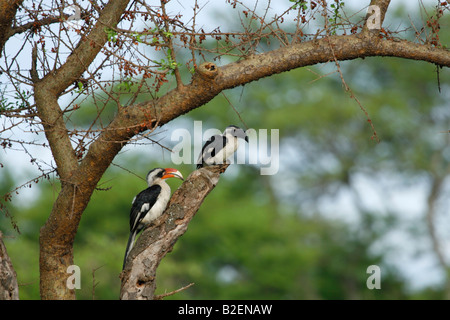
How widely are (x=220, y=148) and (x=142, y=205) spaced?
122 centimetres

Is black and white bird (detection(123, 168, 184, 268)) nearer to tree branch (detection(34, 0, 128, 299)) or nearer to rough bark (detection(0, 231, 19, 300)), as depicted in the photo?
tree branch (detection(34, 0, 128, 299))

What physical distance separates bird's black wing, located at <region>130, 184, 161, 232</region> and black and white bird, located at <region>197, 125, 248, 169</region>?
0.75 meters

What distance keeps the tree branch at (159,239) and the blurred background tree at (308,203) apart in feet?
44.4

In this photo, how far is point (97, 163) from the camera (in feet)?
21.2

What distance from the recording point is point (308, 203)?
1448 inches

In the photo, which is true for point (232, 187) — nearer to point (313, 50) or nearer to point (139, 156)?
point (139, 156)

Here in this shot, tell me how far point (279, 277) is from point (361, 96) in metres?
13.6

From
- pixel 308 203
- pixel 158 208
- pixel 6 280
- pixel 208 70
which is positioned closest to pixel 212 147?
pixel 158 208

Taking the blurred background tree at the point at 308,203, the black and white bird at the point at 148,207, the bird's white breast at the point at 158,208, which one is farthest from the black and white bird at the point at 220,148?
the blurred background tree at the point at 308,203

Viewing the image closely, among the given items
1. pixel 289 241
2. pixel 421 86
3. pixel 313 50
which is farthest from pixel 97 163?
pixel 421 86

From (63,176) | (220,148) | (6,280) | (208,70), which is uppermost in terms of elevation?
(220,148)

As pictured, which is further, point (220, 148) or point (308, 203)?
point (308, 203)

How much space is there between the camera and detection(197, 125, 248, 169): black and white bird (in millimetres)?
8203

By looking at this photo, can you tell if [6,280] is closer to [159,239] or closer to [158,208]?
[159,239]
